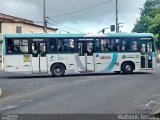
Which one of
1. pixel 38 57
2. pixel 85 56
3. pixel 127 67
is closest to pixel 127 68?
pixel 127 67

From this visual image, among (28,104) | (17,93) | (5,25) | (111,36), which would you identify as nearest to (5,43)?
(111,36)

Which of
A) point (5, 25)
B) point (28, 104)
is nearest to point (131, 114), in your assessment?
point (28, 104)

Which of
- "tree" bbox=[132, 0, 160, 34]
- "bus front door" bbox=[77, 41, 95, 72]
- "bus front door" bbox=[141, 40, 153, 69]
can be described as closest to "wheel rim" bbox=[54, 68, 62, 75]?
"bus front door" bbox=[77, 41, 95, 72]

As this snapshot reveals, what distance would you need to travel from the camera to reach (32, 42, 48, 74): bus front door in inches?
1077

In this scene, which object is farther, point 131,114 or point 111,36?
point 111,36

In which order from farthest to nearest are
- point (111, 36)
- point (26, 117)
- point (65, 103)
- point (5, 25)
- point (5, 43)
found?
1. point (5, 25)
2. point (111, 36)
3. point (5, 43)
4. point (65, 103)
5. point (26, 117)

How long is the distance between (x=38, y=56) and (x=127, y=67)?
20.7 feet

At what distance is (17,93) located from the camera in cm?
1762

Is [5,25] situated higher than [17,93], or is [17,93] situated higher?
[5,25]

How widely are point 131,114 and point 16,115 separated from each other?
3.18 metres

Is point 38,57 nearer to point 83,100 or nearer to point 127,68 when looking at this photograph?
point 127,68

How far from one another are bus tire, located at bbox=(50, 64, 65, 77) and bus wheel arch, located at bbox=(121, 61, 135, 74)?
4237mm

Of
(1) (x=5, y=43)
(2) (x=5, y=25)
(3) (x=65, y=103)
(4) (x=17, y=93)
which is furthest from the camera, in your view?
(2) (x=5, y=25)

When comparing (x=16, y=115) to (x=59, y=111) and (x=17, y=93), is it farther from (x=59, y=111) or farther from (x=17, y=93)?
(x=17, y=93)
